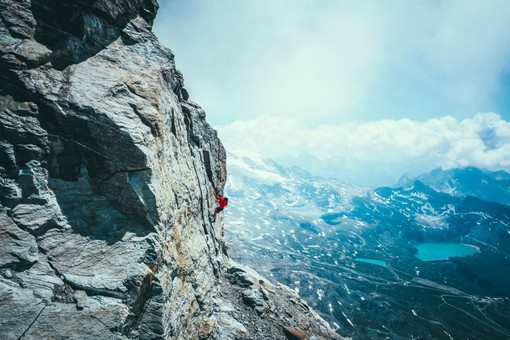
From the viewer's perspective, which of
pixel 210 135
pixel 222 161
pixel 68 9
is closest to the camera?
pixel 68 9

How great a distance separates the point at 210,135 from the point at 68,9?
24.5 meters

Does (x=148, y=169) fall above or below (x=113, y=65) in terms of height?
below

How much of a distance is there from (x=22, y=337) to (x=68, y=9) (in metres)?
23.5

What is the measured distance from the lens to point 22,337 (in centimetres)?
1465

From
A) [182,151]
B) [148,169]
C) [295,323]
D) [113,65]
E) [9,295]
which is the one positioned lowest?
[295,323]

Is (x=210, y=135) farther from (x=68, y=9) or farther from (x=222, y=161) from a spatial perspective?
(x=68, y=9)

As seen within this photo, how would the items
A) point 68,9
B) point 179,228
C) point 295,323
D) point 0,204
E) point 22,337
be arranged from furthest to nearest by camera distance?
1. point 295,323
2. point 179,228
3. point 68,9
4. point 0,204
5. point 22,337

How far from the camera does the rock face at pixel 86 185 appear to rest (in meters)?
16.8

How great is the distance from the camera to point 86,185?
20.2 meters

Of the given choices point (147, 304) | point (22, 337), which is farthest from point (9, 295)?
point (147, 304)

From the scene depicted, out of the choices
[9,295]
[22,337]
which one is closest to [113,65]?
[9,295]

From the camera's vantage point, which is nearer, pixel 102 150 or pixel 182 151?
pixel 102 150

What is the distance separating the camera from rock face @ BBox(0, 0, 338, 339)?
55.2ft

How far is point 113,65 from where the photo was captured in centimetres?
2377
